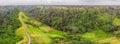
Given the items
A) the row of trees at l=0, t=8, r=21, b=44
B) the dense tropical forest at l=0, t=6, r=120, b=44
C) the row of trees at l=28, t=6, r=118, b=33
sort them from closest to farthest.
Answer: the row of trees at l=0, t=8, r=21, b=44
the dense tropical forest at l=0, t=6, r=120, b=44
the row of trees at l=28, t=6, r=118, b=33

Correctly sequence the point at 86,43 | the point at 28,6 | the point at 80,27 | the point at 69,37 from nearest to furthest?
the point at 86,43
the point at 69,37
the point at 80,27
the point at 28,6

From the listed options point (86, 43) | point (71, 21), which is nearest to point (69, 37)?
point (86, 43)

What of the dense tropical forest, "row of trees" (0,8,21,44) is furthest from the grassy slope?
"row of trees" (0,8,21,44)

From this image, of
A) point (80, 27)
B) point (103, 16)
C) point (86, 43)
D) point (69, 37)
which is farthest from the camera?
point (103, 16)

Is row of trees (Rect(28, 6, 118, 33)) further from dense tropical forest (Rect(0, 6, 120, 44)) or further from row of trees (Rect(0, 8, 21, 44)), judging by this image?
row of trees (Rect(0, 8, 21, 44))

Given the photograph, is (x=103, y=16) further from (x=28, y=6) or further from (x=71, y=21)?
(x=28, y=6)

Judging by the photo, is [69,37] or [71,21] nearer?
[69,37]

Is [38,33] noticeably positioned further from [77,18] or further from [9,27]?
[77,18]

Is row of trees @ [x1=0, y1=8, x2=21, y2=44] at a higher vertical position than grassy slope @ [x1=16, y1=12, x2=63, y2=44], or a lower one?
higher
